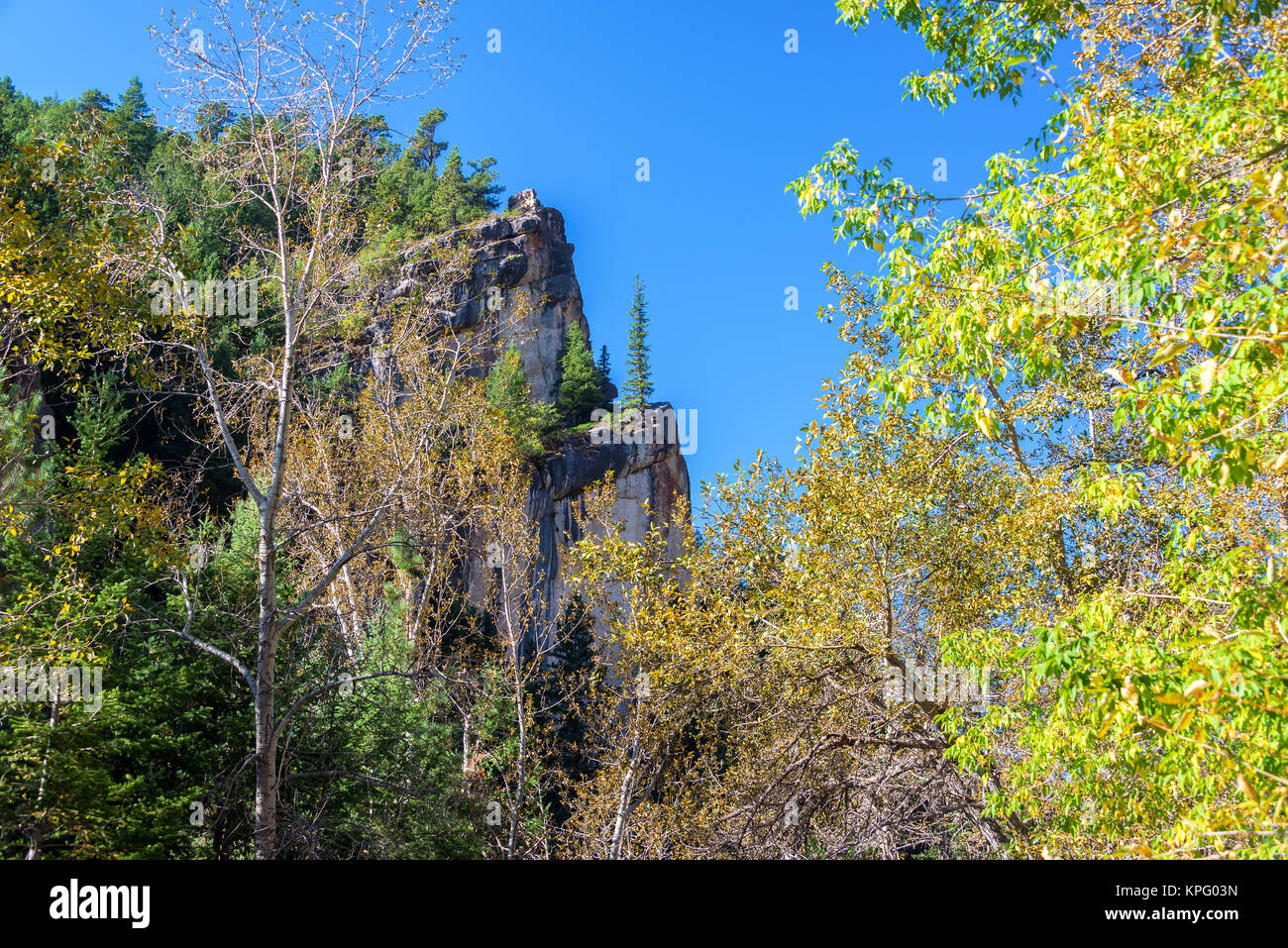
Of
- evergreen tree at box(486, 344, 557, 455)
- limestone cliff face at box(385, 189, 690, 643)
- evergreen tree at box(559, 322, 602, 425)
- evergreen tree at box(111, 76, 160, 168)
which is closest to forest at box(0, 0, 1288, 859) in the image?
evergreen tree at box(486, 344, 557, 455)

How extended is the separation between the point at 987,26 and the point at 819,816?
26.5 ft

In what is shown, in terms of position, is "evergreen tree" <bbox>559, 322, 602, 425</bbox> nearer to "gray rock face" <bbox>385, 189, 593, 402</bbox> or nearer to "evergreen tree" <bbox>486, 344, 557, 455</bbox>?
"gray rock face" <bbox>385, 189, 593, 402</bbox>

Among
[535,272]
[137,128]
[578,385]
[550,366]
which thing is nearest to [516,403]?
[578,385]

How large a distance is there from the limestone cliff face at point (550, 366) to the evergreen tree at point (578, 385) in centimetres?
202

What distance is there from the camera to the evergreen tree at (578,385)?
42031mm

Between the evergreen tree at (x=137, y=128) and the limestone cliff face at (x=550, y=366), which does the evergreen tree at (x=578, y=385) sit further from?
the evergreen tree at (x=137, y=128)

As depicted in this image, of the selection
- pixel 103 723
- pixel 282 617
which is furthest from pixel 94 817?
pixel 282 617

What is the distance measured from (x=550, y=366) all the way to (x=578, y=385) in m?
3.43

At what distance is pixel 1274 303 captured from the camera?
3.57 metres

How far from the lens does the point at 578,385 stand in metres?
42.1

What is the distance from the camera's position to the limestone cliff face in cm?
3662

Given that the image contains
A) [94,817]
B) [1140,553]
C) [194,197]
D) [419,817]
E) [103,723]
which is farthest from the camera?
[194,197]

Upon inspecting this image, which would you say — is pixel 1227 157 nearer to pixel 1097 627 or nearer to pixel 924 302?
pixel 924 302

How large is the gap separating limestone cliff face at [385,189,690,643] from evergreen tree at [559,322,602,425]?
202cm
